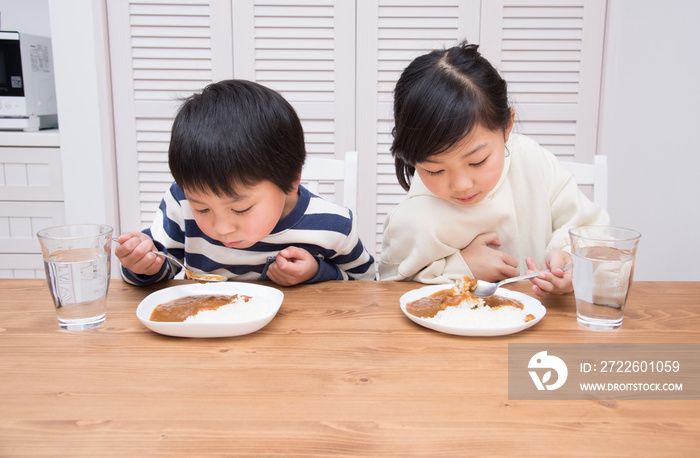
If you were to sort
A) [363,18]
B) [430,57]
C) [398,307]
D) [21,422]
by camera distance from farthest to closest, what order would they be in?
[363,18], [430,57], [398,307], [21,422]

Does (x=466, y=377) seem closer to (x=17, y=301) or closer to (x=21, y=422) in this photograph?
(x=21, y=422)

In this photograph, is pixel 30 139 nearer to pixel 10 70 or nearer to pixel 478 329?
pixel 10 70

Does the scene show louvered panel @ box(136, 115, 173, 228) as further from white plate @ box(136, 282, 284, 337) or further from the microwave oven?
white plate @ box(136, 282, 284, 337)

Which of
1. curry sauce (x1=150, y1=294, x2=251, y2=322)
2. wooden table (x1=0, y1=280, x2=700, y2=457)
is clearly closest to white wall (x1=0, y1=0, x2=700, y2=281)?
wooden table (x1=0, y1=280, x2=700, y2=457)

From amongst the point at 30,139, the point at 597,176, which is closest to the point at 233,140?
the point at 597,176

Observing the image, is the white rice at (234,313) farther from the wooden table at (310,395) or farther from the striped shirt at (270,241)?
the striped shirt at (270,241)

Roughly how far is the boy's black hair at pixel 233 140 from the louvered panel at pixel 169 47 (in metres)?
1.34

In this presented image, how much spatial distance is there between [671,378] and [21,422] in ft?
2.26

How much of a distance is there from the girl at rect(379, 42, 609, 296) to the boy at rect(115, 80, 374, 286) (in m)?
0.17

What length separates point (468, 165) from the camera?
3.25ft

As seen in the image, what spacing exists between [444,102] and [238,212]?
39cm

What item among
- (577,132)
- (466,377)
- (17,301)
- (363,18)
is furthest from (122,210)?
(466,377)

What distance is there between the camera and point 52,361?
Answer: 0.69 m

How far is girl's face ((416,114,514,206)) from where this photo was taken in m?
0.98
